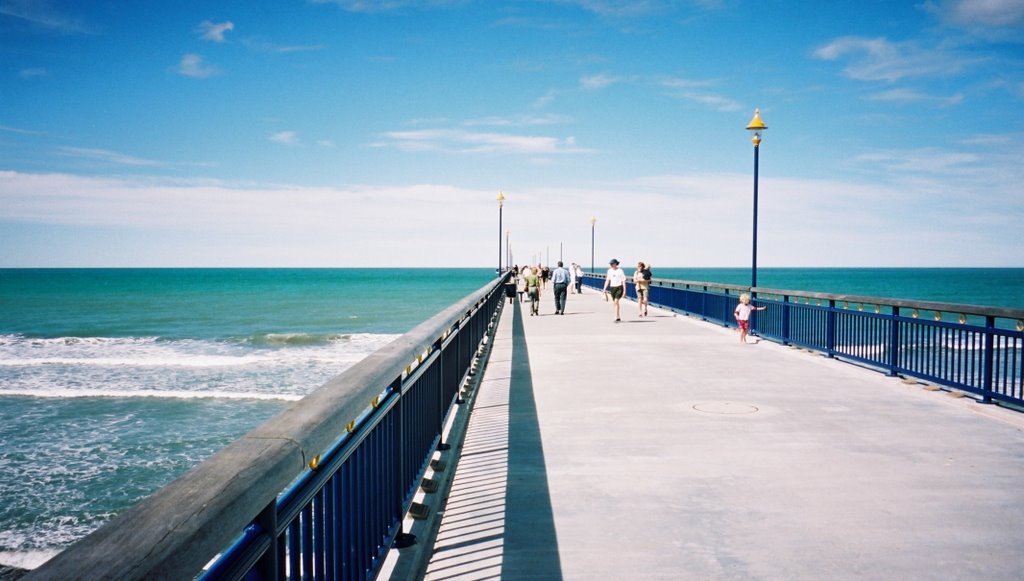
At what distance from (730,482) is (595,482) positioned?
1049 mm

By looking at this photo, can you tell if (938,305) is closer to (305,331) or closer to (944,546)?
(944,546)

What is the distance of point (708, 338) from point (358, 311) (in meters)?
53.4

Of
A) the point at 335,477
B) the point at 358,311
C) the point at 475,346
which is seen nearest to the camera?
the point at 335,477

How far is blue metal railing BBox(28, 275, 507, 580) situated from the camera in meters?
1.30

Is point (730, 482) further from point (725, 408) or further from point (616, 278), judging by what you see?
point (616, 278)

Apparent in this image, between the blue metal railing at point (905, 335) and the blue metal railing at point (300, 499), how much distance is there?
7.15m

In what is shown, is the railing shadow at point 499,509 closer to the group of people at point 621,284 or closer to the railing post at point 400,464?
the railing post at point 400,464

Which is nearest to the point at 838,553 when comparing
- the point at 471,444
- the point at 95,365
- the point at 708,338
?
the point at 471,444

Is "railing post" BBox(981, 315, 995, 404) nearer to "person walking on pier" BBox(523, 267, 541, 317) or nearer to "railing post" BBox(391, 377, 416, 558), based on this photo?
"railing post" BBox(391, 377, 416, 558)

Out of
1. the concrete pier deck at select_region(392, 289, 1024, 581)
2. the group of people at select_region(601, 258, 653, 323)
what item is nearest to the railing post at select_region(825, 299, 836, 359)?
the concrete pier deck at select_region(392, 289, 1024, 581)

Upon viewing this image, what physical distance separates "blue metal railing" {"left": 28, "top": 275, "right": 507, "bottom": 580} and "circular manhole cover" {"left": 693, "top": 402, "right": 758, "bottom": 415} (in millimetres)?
4082

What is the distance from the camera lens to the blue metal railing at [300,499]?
1303 mm

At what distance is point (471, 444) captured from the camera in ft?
23.2

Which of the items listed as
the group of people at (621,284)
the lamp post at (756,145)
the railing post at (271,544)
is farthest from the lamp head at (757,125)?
the railing post at (271,544)
